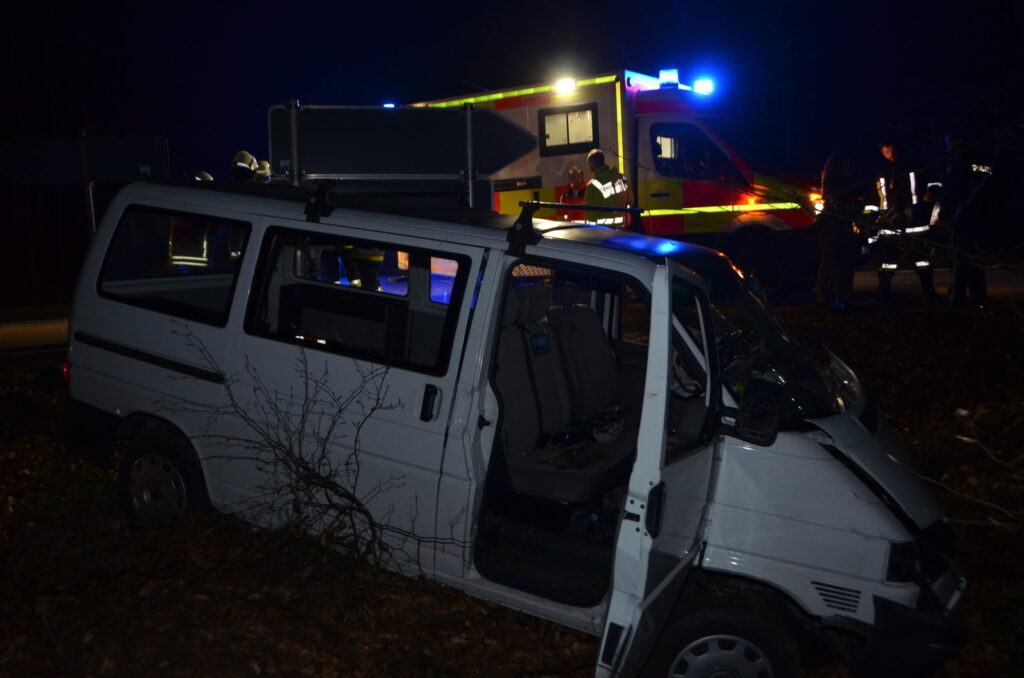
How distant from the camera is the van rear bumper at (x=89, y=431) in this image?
5120 mm

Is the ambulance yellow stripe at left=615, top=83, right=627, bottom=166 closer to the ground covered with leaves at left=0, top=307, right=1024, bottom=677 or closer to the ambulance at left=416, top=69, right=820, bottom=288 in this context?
the ambulance at left=416, top=69, right=820, bottom=288

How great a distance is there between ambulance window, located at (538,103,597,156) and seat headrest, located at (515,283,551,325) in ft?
28.2

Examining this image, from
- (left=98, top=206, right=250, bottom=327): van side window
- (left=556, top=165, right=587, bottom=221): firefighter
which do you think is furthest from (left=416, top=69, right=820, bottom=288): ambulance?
(left=98, top=206, right=250, bottom=327): van side window

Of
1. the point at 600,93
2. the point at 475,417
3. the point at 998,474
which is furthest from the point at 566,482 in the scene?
the point at 600,93

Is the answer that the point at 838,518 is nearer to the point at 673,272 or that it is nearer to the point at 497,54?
the point at 673,272

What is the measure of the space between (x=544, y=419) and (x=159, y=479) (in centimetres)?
201

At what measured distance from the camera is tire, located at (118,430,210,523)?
4836mm

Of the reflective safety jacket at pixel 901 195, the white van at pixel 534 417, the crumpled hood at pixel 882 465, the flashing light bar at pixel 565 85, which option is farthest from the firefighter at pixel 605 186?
the crumpled hood at pixel 882 465

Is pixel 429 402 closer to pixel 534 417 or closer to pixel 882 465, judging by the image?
pixel 534 417

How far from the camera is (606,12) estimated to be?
31.8 m

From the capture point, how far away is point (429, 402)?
4.04 meters

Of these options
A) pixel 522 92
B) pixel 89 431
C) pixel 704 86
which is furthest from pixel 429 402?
pixel 522 92

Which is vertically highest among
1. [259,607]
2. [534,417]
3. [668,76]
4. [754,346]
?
[668,76]

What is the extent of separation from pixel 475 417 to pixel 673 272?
39.5 inches
